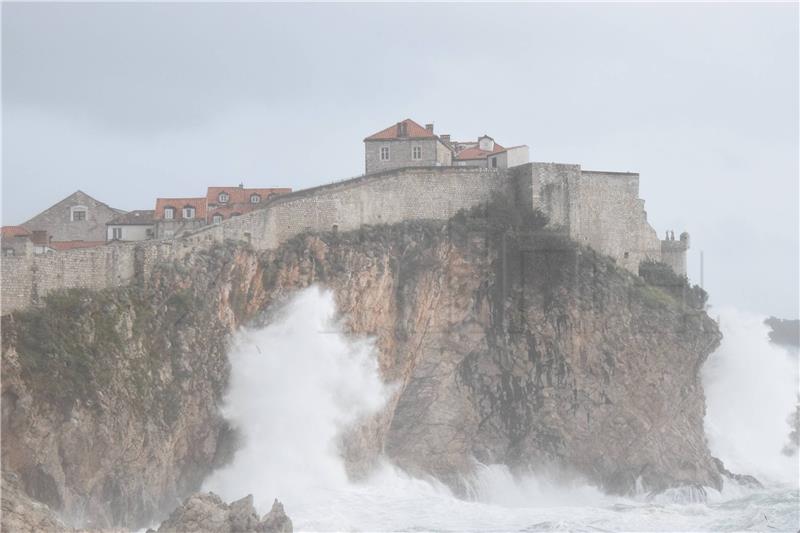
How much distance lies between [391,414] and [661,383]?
33.8 ft

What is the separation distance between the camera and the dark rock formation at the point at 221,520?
34906 mm

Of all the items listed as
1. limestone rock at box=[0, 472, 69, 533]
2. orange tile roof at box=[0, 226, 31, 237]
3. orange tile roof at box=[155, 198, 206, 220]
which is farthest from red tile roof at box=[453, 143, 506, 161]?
limestone rock at box=[0, 472, 69, 533]

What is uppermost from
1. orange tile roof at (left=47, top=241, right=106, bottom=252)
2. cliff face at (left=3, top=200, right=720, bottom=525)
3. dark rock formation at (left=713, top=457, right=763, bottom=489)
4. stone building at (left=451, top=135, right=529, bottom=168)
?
stone building at (left=451, top=135, right=529, bottom=168)

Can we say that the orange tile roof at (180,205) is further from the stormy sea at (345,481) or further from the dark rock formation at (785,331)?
the dark rock formation at (785,331)

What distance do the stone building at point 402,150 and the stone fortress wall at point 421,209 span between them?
85.1 inches

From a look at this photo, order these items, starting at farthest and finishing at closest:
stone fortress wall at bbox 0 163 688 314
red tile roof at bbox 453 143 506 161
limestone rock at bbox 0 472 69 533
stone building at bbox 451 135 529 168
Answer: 1. red tile roof at bbox 453 143 506 161
2. stone building at bbox 451 135 529 168
3. stone fortress wall at bbox 0 163 688 314
4. limestone rock at bbox 0 472 69 533

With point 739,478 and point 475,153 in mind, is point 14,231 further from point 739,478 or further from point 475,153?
point 739,478

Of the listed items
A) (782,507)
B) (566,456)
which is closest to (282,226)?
(566,456)

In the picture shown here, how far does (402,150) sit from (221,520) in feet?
67.1

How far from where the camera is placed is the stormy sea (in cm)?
4244

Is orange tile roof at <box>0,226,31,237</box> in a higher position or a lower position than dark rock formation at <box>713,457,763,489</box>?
higher

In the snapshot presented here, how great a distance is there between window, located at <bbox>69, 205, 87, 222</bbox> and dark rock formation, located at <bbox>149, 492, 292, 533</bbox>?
19.8 metres

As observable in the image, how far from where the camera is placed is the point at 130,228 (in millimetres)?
52875

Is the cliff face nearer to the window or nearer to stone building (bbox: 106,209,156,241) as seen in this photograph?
stone building (bbox: 106,209,156,241)
